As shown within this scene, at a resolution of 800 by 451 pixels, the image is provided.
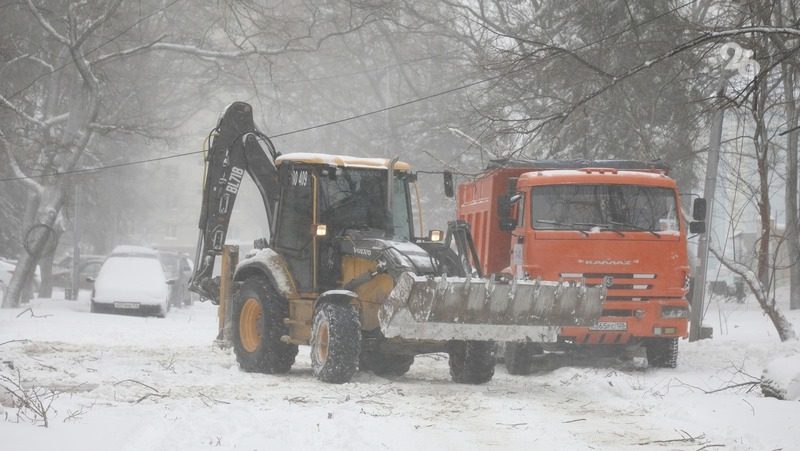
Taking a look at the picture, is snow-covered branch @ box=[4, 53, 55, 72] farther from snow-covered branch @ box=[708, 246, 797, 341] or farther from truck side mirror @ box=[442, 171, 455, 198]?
snow-covered branch @ box=[708, 246, 797, 341]

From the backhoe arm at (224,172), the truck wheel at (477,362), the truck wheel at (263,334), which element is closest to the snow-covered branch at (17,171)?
the backhoe arm at (224,172)

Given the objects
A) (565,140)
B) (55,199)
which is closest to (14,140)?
(55,199)

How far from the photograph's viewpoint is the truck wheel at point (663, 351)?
15.6 m

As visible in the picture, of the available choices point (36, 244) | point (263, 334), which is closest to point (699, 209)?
point (263, 334)

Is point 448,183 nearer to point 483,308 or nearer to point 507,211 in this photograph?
point 507,211

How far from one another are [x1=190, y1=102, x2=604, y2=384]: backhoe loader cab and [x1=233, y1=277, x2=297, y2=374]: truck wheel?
0.01 metres

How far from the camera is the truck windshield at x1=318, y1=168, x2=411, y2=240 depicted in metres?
14.1

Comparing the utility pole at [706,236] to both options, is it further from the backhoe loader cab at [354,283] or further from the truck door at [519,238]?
the backhoe loader cab at [354,283]

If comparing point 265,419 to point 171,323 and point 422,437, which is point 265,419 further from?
point 171,323

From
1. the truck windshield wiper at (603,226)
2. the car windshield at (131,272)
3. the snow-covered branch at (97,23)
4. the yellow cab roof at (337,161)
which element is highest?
the snow-covered branch at (97,23)

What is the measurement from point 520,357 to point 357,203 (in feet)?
10.1

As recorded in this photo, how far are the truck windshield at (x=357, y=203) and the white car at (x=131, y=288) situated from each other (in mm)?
16591

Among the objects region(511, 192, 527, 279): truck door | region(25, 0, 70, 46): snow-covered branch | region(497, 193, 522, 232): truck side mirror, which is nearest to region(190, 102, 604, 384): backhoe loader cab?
region(497, 193, 522, 232): truck side mirror

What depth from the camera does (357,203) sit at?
14.2 metres
